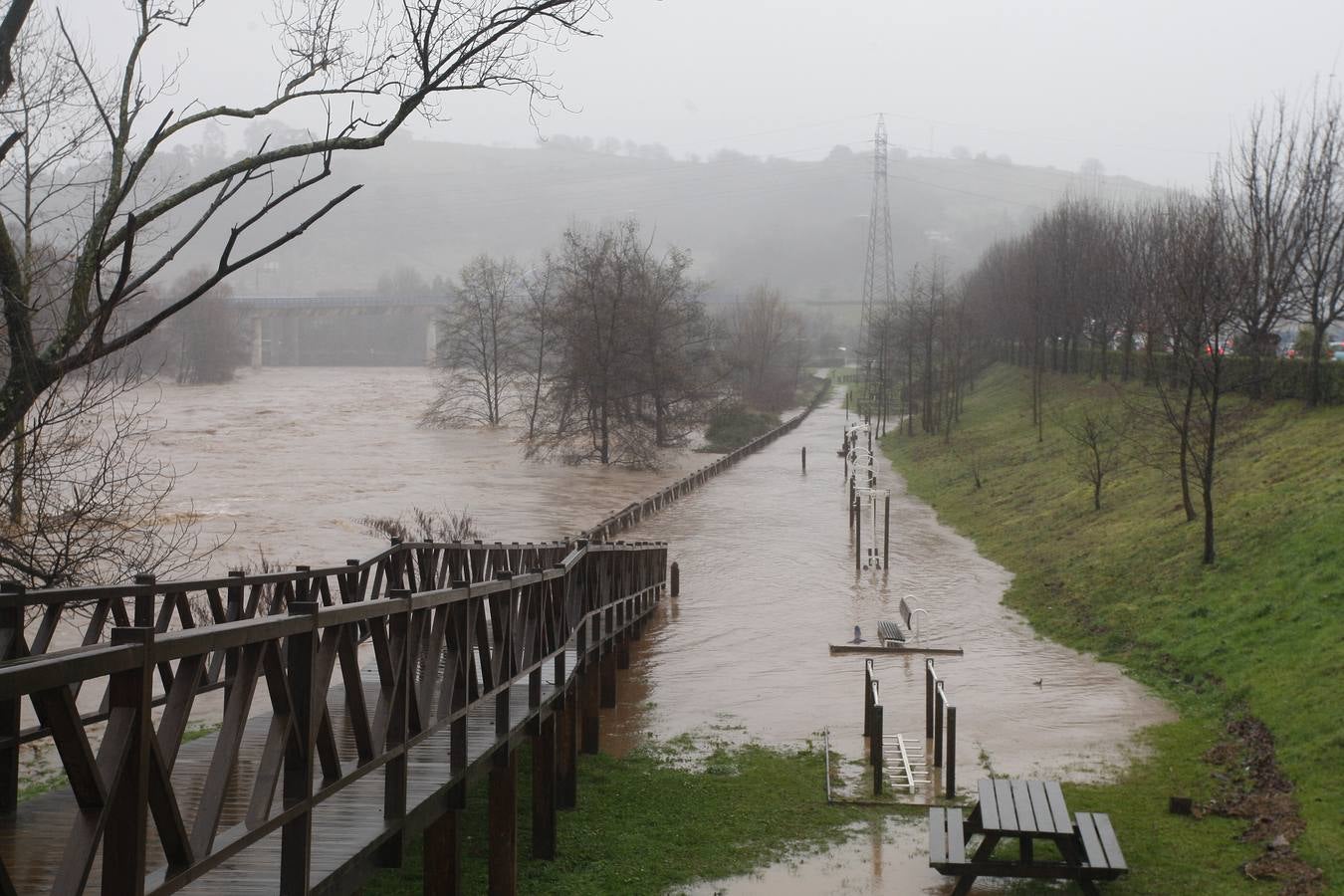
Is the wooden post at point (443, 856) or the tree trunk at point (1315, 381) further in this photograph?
the tree trunk at point (1315, 381)

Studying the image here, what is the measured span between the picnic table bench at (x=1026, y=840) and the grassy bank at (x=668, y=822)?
5.64ft

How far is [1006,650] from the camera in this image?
2127 centimetres

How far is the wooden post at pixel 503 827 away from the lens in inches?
350

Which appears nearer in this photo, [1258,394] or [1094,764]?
[1094,764]

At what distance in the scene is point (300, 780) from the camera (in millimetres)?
5004

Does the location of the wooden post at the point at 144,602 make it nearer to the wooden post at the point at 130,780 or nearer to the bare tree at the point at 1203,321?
the wooden post at the point at 130,780

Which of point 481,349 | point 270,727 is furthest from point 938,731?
point 481,349

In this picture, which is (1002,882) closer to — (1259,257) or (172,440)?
(1259,257)

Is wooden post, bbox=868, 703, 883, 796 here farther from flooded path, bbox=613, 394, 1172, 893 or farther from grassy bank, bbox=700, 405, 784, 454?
grassy bank, bbox=700, 405, 784, 454

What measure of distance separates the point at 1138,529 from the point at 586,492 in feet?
86.9

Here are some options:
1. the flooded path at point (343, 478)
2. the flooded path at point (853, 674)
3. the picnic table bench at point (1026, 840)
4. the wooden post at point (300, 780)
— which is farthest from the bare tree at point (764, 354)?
the wooden post at point (300, 780)

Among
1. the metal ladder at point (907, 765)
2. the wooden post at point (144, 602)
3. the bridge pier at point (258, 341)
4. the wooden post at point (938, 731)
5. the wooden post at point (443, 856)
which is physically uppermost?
the bridge pier at point (258, 341)

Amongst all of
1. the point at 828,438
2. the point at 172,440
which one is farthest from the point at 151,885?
the point at 828,438

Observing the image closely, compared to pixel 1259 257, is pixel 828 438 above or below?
below
